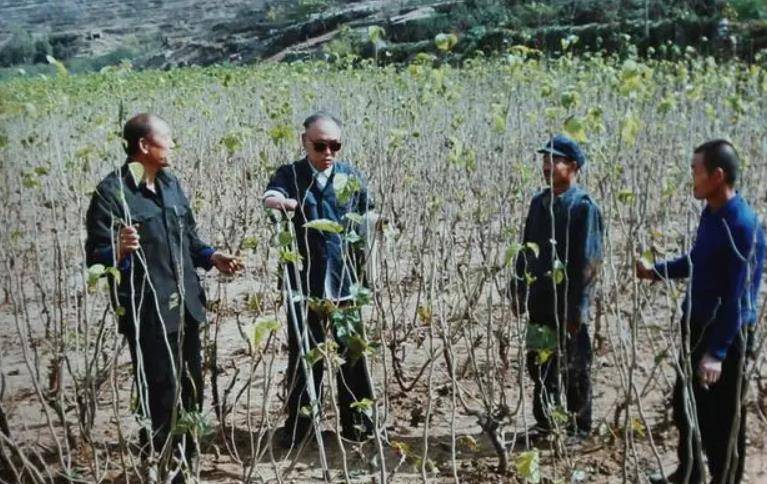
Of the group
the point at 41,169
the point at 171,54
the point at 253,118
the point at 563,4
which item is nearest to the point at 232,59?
the point at 171,54

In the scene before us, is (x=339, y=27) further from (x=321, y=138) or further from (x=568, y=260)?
(x=568, y=260)

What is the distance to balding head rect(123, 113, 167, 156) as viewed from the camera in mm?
2375

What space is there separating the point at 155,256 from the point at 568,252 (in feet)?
4.52

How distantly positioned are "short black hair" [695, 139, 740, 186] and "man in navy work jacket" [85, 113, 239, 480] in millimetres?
1423

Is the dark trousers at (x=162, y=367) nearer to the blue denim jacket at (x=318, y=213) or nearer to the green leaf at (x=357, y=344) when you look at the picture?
the blue denim jacket at (x=318, y=213)

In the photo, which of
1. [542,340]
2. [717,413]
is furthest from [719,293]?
[542,340]

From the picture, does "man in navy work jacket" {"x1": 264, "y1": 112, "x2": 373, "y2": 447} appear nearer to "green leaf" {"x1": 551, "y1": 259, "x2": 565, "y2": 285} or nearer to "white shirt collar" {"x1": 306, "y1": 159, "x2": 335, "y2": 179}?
"white shirt collar" {"x1": 306, "y1": 159, "x2": 335, "y2": 179}

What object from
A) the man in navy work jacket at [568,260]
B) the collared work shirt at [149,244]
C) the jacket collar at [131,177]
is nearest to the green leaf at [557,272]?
the man in navy work jacket at [568,260]

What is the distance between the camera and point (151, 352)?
8.19 ft

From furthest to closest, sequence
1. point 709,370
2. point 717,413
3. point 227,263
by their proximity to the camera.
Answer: point 227,263 < point 717,413 < point 709,370

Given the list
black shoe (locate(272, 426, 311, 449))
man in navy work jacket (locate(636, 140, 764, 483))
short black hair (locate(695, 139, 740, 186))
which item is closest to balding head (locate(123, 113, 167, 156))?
black shoe (locate(272, 426, 311, 449))

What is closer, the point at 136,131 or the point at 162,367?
the point at 136,131

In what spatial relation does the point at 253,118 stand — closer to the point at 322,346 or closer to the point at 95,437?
the point at 95,437

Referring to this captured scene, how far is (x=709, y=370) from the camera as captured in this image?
2209mm
